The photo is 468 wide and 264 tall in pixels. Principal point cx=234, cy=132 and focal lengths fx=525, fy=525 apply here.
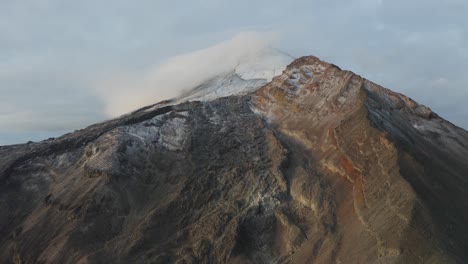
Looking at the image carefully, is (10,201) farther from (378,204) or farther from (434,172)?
(434,172)

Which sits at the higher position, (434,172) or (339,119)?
(339,119)

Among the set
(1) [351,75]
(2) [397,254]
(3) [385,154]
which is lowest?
(2) [397,254]

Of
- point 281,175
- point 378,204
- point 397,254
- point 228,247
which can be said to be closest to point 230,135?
point 281,175

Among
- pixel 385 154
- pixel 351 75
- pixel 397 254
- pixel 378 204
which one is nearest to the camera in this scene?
pixel 397 254

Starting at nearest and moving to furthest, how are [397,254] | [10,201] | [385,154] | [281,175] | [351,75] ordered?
[397,254]
[385,154]
[281,175]
[10,201]
[351,75]

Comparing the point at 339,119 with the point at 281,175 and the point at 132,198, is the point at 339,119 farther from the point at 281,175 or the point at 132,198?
the point at 132,198

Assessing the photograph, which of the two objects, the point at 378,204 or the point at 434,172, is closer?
the point at 378,204

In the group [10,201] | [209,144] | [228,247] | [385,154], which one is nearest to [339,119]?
[385,154]
